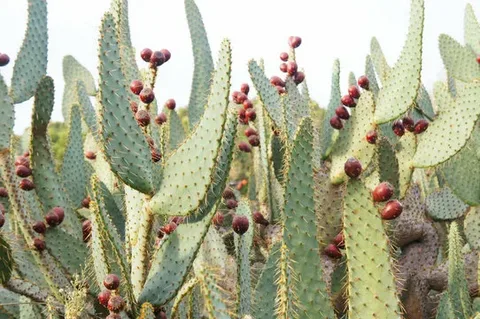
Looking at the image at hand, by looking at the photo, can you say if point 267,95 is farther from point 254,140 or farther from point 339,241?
point 339,241

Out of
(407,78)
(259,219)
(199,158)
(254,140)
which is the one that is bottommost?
(259,219)

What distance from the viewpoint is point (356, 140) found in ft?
9.59

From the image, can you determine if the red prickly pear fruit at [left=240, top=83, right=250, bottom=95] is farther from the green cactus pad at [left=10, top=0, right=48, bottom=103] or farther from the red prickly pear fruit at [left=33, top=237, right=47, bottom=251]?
the red prickly pear fruit at [left=33, top=237, right=47, bottom=251]

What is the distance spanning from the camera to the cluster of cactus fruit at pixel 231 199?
185 centimetres

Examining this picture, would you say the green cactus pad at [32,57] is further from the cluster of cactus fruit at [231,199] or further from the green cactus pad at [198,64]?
the green cactus pad at [198,64]

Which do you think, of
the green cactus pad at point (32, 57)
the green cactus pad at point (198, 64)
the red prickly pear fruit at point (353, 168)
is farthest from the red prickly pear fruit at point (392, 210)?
the green cactus pad at point (198, 64)

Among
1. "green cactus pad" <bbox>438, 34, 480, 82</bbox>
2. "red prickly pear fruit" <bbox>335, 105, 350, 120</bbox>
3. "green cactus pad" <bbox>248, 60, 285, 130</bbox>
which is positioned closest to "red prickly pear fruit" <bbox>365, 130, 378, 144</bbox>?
"red prickly pear fruit" <bbox>335, 105, 350, 120</bbox>

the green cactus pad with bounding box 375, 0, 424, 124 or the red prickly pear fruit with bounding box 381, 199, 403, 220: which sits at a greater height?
the green cactus pad with bounding box 375, 0, 424, 124

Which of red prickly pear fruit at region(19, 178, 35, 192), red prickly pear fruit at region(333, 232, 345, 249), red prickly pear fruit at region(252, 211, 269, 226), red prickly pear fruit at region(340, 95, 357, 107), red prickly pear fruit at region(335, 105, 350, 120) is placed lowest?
red prickly pear fruit at region(252, 211, 269, 226)

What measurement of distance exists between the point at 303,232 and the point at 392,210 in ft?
0.75

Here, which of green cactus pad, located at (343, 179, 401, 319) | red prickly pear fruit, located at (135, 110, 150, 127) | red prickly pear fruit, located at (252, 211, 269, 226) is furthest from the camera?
red prickly pear fruit, located at (252, 211, 269, 226)

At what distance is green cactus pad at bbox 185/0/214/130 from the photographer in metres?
3.53

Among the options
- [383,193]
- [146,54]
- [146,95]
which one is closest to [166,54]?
[146,54]

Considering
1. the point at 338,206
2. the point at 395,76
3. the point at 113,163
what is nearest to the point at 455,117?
the point at 395,76
